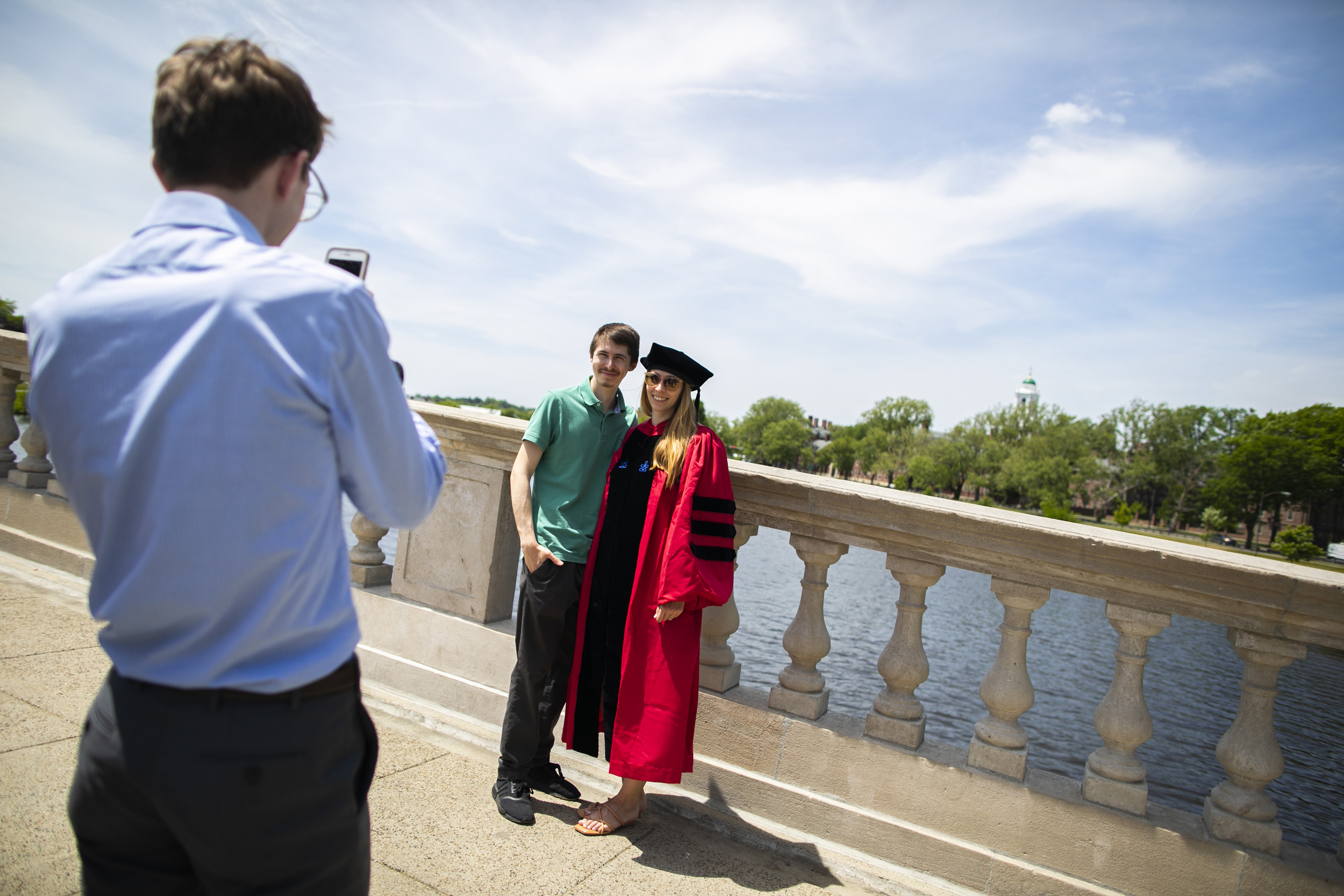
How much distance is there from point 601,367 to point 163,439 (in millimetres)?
2406

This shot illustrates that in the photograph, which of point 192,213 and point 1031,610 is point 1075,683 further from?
point 192,213

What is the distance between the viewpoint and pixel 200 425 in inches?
43.1

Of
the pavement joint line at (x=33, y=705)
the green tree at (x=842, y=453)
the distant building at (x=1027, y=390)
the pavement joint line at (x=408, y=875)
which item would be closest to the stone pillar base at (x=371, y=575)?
the pavement joint line at (x=33, y=705)

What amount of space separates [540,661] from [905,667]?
150cm

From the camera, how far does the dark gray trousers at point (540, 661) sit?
3305 mm

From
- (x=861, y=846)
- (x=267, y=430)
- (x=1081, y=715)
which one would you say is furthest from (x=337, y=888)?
(x=1081, y=715)

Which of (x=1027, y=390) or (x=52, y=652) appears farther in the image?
(x=1027, y=390)

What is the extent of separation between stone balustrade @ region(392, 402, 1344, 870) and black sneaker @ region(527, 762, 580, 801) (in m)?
0.75

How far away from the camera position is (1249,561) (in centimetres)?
266

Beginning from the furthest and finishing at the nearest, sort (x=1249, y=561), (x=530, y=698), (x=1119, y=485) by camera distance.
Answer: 1. (x=1119, y=485)
2. (x=530, y=698)
3. (x=1249, y=561)

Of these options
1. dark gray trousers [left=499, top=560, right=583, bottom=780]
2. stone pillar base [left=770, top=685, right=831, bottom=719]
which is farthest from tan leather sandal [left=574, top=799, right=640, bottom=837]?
stone pillar base [left=770, top=685, right=831, bottom=719]

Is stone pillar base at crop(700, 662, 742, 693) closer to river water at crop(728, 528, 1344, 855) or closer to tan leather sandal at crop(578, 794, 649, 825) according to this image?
tan leather sandal at crop(578, 794, 649, 825)

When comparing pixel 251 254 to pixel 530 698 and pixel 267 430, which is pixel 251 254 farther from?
pixel 530 698

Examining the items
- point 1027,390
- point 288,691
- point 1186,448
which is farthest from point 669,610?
point 1027,390
